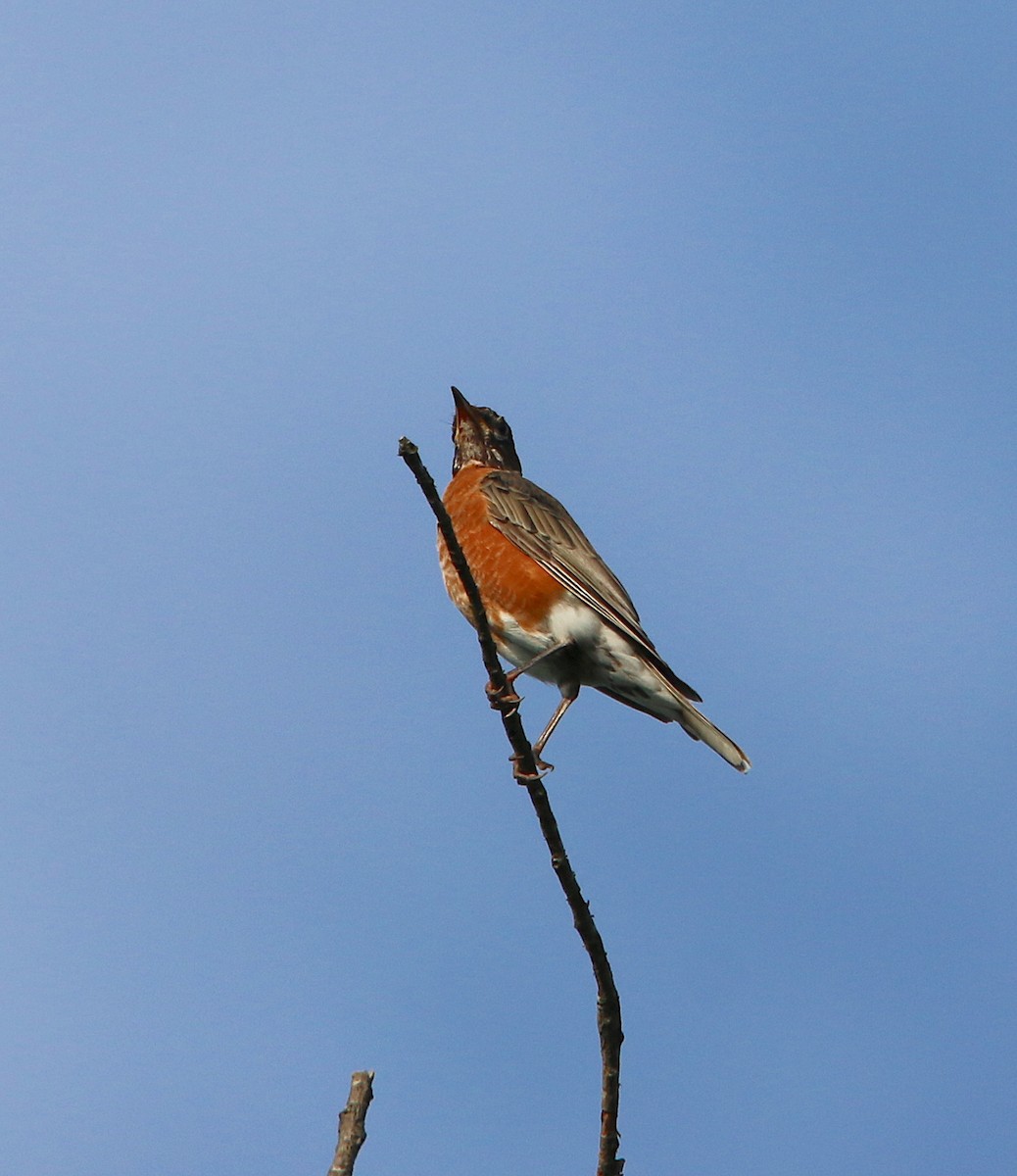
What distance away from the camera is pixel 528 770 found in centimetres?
617

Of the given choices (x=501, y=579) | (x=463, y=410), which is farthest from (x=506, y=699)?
(x=463, y=410)

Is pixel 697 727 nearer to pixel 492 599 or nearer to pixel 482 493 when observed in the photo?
pixel 492 599

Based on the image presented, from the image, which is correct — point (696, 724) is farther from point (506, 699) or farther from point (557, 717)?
point (506, 699)

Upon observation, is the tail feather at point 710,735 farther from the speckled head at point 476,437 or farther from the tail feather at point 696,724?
the speckled head at point 476,437

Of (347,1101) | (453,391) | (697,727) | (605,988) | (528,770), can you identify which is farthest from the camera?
(453,391)

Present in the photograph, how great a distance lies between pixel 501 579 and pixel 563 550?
50 cm

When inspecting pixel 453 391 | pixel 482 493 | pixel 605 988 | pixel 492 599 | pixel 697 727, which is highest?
pixel 453 391

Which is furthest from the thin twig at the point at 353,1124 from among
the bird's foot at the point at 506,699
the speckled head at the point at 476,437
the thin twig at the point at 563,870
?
the speckled head at the point at 476,437

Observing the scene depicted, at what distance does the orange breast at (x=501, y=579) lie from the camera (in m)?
9.28

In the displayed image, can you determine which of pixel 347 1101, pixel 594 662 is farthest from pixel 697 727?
pixel 347 1101

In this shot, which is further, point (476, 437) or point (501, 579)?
point (476, 437)

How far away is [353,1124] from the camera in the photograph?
392cm

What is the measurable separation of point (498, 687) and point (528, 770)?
17.2 inches

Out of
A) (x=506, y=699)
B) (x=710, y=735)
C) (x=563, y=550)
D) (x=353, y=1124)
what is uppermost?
(x=563, y=550)
